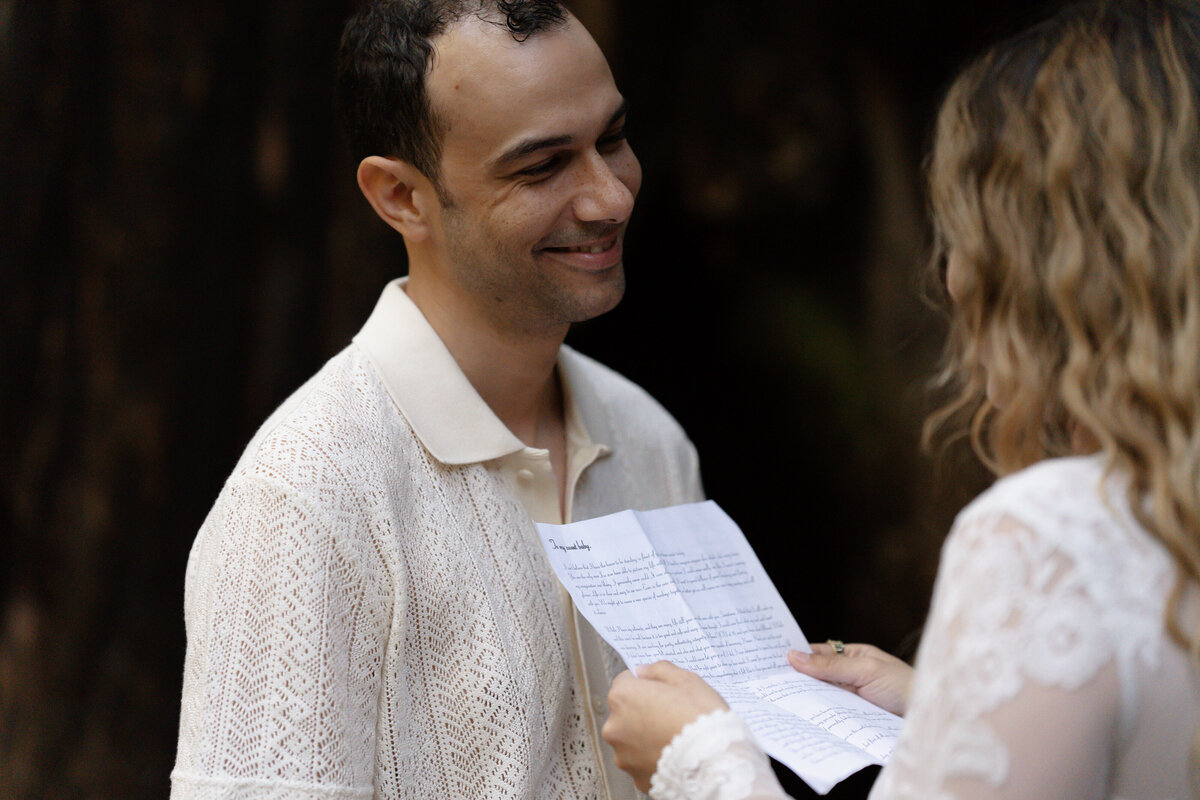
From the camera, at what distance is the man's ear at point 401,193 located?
191 centimetres

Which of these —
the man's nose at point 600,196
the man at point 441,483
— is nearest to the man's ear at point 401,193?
the man at point 441,483

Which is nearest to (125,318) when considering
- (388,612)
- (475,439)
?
(475,439)

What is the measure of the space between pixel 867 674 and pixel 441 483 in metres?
0.73

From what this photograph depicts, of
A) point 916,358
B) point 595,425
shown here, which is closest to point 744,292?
point 916,358

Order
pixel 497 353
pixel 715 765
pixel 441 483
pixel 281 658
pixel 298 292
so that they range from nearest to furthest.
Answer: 1. pixel 715 765
2. pixel 281 658
3. pixel 441 483
4. pixel 497 353
5. pixel 298 292

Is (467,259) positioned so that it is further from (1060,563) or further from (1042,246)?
(1060,563)

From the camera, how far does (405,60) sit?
186cm

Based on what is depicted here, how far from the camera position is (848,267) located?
316 centimetres

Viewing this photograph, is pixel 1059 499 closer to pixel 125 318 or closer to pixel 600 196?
pixel 600 196

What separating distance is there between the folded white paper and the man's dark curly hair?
2.32 ft

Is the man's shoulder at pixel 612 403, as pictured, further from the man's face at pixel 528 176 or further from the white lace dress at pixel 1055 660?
the white lace dress at pixel 1055 660

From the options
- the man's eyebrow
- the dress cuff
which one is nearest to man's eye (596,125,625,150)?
the man's eyebrow

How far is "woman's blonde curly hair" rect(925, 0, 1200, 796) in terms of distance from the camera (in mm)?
1026

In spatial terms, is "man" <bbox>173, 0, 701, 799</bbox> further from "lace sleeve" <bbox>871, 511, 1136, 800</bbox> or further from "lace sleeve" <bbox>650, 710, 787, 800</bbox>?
"lace sleeve" <bbox>871, 511, 1136, 800</bbox>
